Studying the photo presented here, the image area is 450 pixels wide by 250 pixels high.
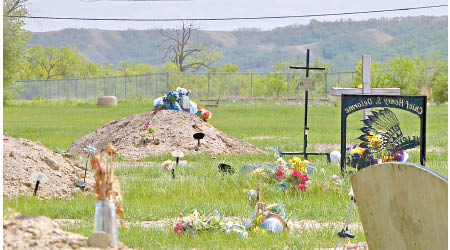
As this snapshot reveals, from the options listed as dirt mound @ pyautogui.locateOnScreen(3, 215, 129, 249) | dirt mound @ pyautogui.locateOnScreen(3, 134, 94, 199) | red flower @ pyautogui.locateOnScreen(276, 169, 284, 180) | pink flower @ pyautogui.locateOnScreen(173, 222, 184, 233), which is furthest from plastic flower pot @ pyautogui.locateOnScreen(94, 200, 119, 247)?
red flower @ pyautogui.locateOnScreen(276, 169, 284, 180)

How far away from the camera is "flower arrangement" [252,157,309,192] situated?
364 inches

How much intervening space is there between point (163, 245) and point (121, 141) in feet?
31.6

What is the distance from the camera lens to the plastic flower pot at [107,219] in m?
3.30

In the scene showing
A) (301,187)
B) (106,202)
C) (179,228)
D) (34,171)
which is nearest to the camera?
(106,202)

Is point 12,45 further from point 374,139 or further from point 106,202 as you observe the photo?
point 106,202

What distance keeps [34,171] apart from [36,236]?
6.32 meters

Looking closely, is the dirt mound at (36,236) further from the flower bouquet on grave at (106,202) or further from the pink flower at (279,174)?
the pink flower at (279,174)

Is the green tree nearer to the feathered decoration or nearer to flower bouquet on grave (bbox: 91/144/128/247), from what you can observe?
the feathered decoration

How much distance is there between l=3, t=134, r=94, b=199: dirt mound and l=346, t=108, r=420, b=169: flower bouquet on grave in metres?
3.77

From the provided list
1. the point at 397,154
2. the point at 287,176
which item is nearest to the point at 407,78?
the point at 397,154

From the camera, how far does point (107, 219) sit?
10.9 ft

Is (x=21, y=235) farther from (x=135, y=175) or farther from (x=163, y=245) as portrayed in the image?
(x=135, y=175)

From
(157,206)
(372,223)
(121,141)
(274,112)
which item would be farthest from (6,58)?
(372,223)

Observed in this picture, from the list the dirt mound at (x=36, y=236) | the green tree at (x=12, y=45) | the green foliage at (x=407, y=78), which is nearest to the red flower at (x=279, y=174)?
the dirt mound at (x=36, y=236)
